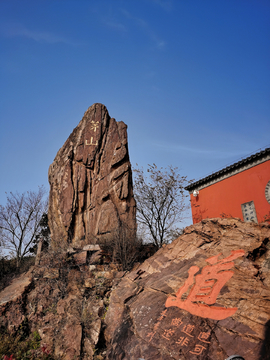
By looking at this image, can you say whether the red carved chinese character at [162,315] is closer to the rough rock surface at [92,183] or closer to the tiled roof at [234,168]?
the rough rock surface at [92,183]

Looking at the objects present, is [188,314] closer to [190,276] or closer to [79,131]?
[190,276]

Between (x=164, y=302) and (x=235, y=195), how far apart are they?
25.3 ft

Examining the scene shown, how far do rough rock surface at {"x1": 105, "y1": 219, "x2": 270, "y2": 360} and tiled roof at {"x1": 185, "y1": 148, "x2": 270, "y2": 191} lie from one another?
5.02 metres

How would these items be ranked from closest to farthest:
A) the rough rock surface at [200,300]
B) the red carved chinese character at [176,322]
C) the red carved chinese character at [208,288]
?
the rough rock surface at [200,300], the red carved chinese character at [208,288], the red carved chinese character at [176,322]

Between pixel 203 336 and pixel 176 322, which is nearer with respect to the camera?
pixel 203 336

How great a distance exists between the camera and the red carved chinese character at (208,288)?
4.65m

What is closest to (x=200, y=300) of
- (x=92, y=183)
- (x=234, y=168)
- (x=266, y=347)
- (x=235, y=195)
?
(x=266, y=347)

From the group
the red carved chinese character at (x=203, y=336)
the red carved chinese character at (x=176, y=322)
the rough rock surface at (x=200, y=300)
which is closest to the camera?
the rough rock surface at (x=200, y=300)

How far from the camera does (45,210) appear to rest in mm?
18156

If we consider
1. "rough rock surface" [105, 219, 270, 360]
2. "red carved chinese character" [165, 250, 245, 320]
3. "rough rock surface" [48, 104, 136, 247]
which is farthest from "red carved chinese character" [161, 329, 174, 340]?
"rough rock surface" [48, 104, 136, 247]

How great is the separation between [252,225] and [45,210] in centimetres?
1498

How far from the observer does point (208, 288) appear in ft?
17.2

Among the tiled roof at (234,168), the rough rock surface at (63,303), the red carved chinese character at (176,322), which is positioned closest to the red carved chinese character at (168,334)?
the red carved chinese character at (176,322)

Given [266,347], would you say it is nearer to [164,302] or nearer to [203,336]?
[203,336]
